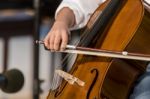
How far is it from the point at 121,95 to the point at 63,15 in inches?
11.6


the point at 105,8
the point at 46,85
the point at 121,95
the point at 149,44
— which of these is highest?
the point at 105,8

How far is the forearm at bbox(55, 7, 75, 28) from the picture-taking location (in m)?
1.22

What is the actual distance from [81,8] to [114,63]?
0.28m


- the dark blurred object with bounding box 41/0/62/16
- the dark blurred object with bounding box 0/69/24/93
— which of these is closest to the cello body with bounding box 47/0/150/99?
the dark blurred object with bounding box 0/69/24/93

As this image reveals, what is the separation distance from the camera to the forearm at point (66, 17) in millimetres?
1224

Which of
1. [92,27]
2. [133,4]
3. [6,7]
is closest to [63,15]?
[92,27]

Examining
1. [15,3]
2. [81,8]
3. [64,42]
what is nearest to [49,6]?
[15,3]

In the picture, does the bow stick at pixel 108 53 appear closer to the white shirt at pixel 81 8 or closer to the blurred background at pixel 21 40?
the white shirt at pixel 81 8

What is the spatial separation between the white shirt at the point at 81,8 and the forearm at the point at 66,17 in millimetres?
18

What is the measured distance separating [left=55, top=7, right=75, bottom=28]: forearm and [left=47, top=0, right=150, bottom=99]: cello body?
0.25 ft

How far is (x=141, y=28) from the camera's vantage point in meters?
1.13

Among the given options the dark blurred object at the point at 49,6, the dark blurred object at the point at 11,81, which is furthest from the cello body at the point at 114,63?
the dark blurred object at the point at 49,6

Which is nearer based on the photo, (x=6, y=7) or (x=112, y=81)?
(x=112, y=81)

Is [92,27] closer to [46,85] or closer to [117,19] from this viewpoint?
[117,19]
